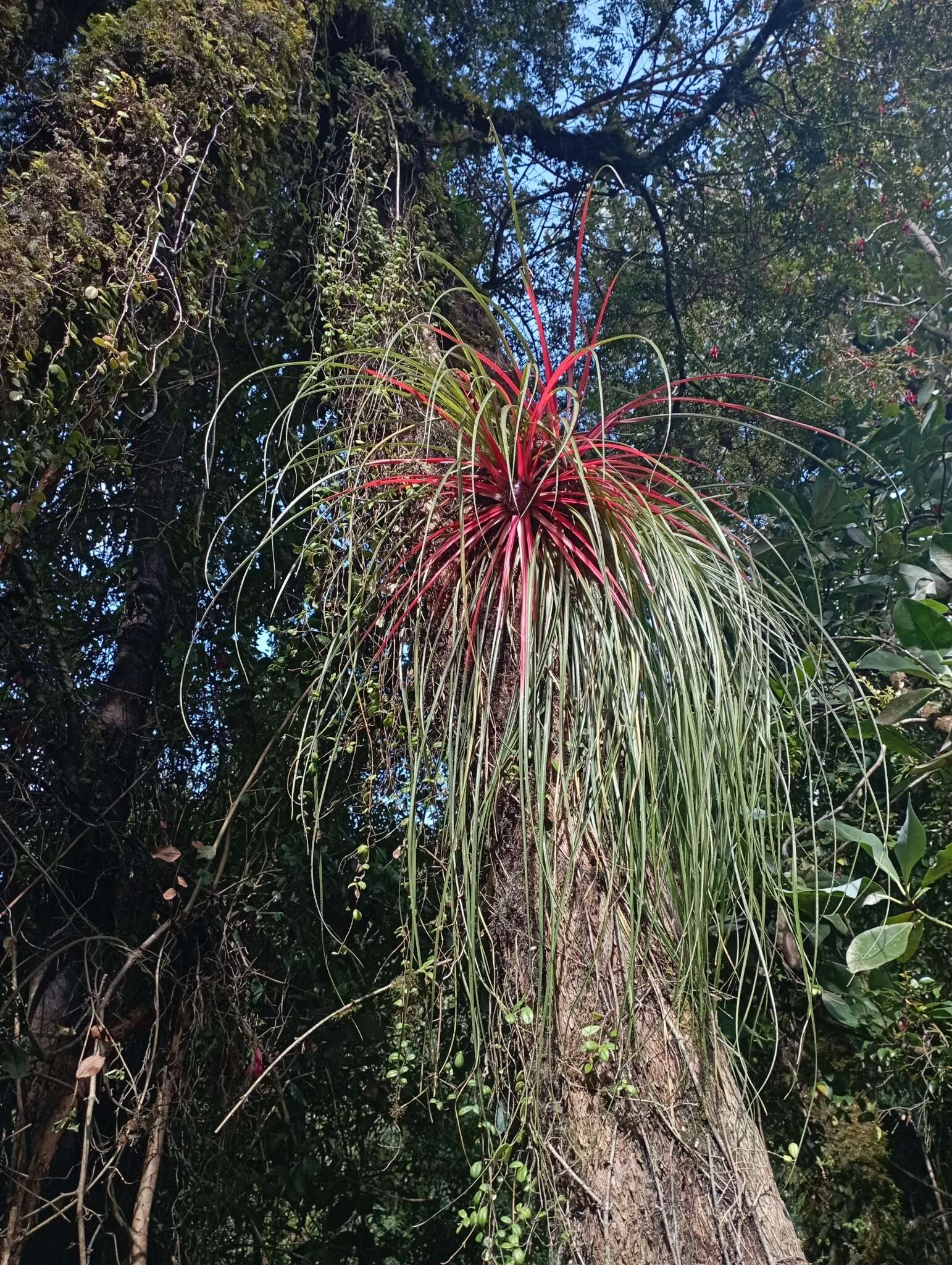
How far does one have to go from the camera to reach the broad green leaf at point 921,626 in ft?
3.99

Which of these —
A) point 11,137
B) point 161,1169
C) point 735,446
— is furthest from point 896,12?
point 161,1169

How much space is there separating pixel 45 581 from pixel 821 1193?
1633 mm

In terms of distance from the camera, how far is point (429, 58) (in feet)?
6.39

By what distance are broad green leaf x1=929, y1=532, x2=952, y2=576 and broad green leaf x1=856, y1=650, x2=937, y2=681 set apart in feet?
0.94

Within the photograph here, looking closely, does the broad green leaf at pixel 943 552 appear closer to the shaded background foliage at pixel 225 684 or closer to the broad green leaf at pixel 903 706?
the shaded background foliage at pixel 225 684

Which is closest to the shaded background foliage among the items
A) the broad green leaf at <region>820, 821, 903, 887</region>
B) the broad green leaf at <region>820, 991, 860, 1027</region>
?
the broad green leaf at <region>820, 991, 860, 1027</region>

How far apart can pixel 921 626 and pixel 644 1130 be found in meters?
0.81

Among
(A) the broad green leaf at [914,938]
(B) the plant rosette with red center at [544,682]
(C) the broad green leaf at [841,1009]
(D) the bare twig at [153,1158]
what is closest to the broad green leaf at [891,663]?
(B) the plant rosette with red center at [544,682]

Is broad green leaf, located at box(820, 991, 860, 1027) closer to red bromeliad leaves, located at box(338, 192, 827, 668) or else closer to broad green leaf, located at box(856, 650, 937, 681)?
broad green leaf, located at box(856, 650, 937, 681)

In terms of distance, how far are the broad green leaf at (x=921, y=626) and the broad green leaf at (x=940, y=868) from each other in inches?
11.1

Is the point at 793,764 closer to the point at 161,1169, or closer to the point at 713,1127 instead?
the point at 713,1127

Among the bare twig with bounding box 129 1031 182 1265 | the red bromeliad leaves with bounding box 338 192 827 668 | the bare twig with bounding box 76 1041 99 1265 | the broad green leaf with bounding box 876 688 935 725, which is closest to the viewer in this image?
the red bromeliad leaves with bounding box 338 192 827 668

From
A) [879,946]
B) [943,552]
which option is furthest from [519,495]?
[943,552]

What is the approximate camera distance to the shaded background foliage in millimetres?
1096
